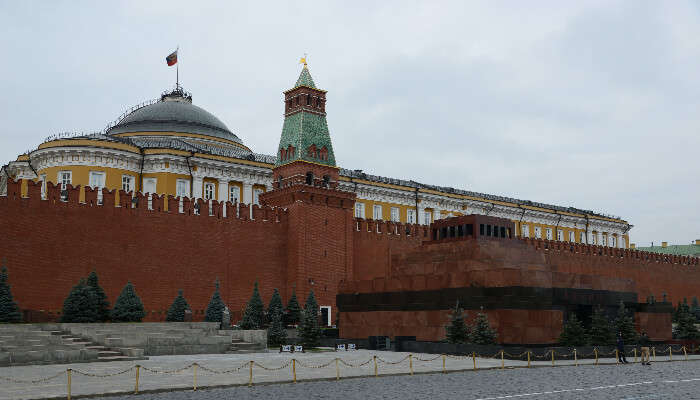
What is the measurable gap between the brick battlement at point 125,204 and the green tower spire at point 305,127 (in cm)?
304

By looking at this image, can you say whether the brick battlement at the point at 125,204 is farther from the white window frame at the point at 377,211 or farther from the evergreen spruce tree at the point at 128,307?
the white window frame at the point at 377,211

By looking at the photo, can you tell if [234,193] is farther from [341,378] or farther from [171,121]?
[341,378]

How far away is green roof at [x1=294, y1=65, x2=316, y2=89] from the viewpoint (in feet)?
120

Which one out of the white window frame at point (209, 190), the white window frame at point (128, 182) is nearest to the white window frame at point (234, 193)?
the white window frame at point (209, 190)

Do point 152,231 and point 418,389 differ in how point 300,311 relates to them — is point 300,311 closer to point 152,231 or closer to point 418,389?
point 152,231

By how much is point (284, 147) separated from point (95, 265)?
1148 centimetres

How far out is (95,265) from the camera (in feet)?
94.5

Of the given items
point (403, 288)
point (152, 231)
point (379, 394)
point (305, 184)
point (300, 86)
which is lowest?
point (379, 394)

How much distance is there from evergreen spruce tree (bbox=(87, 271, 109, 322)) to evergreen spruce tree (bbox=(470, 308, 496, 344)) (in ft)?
42.7

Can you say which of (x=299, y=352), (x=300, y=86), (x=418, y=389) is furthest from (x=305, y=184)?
(x=418, y=389)

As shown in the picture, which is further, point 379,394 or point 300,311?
point 300,311

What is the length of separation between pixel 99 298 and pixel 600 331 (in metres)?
18.1

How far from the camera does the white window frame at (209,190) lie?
46.2 meters

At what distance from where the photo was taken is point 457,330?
25.5 metres
